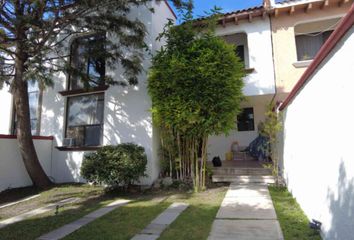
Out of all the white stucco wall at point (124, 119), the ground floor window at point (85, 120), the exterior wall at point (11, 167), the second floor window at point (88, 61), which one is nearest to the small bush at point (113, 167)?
the white stucco wall at point (124, 119)

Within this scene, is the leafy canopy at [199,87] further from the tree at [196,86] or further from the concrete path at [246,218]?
the concrete path at [246,218]

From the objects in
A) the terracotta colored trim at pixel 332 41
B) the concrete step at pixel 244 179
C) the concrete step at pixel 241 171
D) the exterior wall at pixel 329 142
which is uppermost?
the terracotta colored trim at pixel 332 41

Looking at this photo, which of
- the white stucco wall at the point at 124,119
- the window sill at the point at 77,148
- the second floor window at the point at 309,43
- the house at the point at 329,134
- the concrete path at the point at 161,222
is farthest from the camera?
the second floor window at the point at 309,43

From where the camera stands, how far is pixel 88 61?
9.63m

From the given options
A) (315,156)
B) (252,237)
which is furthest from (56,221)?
(315,156)

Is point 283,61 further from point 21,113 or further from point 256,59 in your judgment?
point 21,113

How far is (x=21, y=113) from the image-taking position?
7.82 m

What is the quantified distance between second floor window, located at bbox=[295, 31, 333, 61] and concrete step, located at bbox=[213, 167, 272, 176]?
495cm

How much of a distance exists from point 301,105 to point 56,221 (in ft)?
17.4

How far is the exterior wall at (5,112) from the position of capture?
11.1 meters

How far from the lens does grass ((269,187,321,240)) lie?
390 centimetres

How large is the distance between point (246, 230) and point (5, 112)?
11393 mm

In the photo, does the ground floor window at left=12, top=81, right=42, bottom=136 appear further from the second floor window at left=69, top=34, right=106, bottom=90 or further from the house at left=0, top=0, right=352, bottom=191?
the second floor window at left=69, top=34, right=106, bottom=90

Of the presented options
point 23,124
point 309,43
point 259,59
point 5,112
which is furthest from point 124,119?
point 309,43
